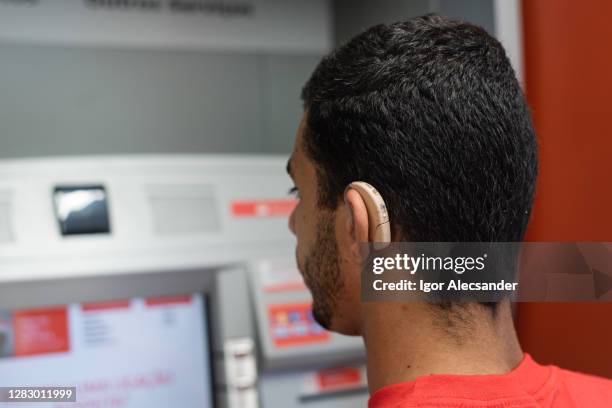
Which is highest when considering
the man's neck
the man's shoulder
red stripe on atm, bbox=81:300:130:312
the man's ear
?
the man's ear

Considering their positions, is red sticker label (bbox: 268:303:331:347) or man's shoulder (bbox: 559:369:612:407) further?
red sticker label (bbox: 268:303:331:347)

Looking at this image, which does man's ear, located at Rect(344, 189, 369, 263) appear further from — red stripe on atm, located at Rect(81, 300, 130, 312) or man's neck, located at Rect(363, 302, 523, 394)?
red stripe on atm, located at Rect(81, 300, 130, 312)

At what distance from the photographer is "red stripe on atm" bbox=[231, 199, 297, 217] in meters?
1.88

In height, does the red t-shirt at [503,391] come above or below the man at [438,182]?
below

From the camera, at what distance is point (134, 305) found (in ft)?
5.74

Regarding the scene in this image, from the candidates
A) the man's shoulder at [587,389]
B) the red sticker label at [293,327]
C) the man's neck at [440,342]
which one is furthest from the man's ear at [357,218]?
the red sticker label at [293,327]

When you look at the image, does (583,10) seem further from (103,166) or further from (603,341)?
(103,166)

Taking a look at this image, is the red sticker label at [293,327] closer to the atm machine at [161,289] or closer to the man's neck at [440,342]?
the atm machine at [161,289]

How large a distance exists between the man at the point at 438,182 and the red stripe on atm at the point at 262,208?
888mm

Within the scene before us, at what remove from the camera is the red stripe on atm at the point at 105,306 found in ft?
5.60

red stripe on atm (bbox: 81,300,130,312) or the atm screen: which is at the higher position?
red stripe on atm (bbox: 81,300,130,312)

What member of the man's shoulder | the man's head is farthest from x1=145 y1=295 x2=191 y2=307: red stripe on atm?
the man's shoulder

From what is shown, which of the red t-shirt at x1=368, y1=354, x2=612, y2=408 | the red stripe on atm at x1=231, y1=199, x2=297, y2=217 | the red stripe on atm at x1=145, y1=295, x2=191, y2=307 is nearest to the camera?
the red t-shirt at x1=368, y1=354, x2=612, y2=408

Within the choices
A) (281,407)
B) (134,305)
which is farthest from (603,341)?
(134,305)
